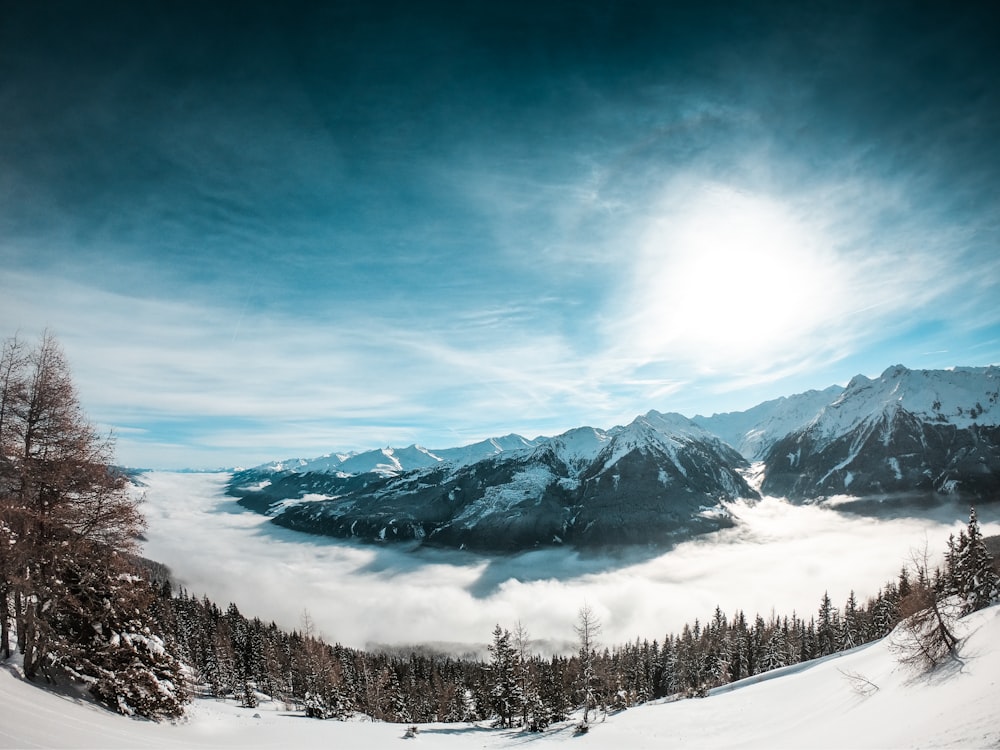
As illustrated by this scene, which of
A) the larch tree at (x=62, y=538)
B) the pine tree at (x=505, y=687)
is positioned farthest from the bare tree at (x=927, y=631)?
the larch tree at (x=62, y=538)

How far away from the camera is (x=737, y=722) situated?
3175 centimetres

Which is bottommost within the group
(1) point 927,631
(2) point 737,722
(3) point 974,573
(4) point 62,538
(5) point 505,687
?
(5) point 505,687

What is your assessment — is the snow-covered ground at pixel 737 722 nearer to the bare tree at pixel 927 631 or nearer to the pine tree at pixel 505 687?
the bare tree at pixel 927 631

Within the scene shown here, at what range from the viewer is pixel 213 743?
1845cm

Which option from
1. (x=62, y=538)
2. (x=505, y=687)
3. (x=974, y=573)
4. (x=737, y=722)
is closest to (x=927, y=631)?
(x=737, y=722)

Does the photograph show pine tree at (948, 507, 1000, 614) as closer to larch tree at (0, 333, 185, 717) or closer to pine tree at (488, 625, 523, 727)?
pine tree at (488, 625, 523, 727)

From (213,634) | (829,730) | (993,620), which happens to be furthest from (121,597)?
(213,634)

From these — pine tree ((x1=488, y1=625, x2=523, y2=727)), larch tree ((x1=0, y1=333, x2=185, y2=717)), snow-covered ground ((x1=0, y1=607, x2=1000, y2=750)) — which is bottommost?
pine tree ((x1=488, y1=625, x2=523, y2=727))

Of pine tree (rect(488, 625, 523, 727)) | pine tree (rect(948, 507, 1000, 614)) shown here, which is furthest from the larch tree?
pine tree (rect(948, 507, 1000, 614))

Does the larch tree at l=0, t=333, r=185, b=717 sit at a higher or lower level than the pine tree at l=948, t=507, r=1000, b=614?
higher

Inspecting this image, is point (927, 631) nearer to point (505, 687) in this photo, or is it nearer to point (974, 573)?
point (974, 573)

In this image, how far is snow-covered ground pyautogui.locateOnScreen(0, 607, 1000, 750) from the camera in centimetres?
1379

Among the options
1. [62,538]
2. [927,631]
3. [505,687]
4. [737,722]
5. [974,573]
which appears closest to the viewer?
[62,538]

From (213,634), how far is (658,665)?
4350 inches
